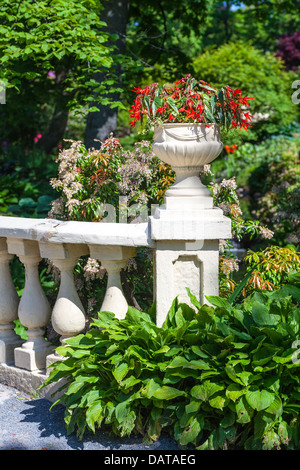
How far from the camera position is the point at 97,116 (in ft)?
22.0

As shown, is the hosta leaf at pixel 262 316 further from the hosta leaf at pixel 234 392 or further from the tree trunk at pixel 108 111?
the tree trunk at pixel 108 111

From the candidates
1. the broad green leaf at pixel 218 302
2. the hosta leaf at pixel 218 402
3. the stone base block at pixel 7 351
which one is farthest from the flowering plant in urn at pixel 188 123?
the stone base block at pixel 7 351

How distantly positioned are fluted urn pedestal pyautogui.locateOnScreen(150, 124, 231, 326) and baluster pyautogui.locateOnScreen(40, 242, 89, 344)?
1.83 ft

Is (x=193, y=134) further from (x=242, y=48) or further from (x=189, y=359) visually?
(x=242, y=48)

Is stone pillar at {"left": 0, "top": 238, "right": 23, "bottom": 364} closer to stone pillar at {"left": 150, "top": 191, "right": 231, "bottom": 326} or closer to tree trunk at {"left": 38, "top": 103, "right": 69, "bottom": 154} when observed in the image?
stone pillar at {"left": 150, "top": 191, "right": 231, "bottom": 326}

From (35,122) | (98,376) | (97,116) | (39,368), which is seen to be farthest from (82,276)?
(35,122)

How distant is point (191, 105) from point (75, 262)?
1.19 meters

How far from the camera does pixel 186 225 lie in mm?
3020

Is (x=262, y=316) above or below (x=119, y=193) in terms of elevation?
below

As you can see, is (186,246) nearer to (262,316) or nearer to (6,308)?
(262,316)

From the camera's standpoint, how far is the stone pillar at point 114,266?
3248 millimetres

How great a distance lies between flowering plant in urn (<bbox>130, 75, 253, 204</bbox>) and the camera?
10.0 feet

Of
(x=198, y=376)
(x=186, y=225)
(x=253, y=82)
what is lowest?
(x=198, y=376)

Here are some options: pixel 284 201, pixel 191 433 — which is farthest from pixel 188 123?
pixel 284 201
